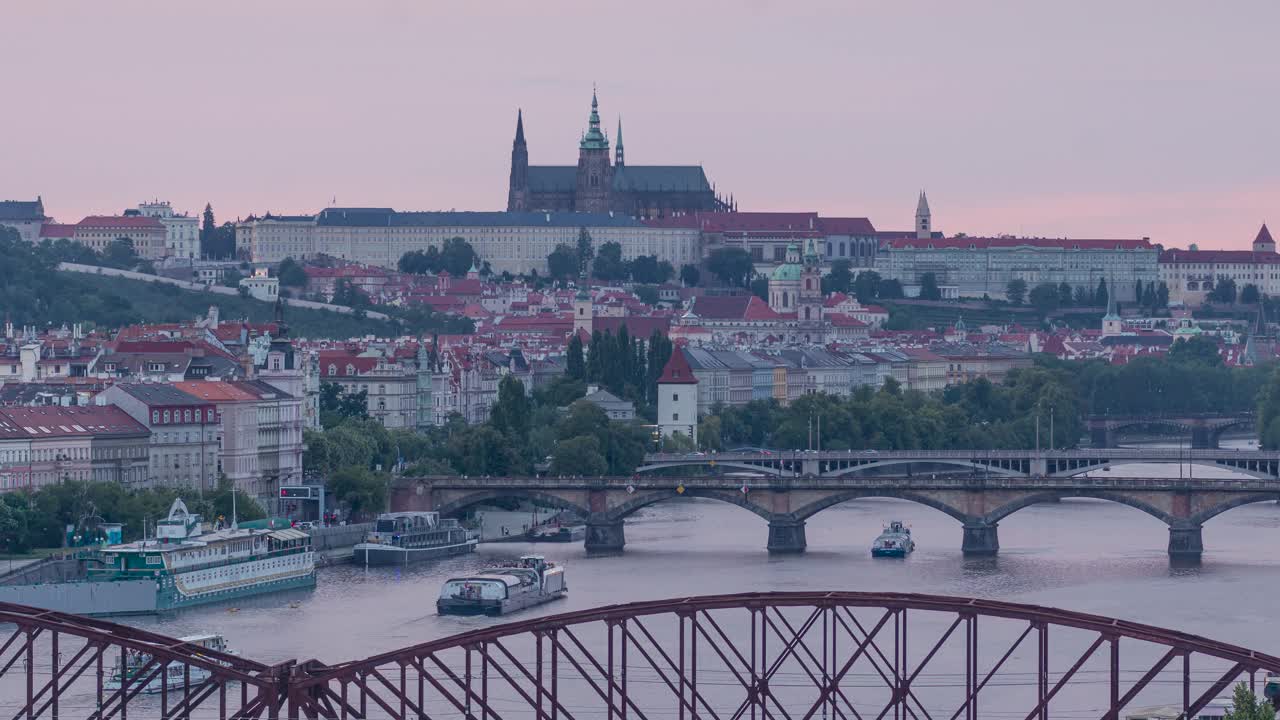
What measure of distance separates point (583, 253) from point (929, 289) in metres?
15.4

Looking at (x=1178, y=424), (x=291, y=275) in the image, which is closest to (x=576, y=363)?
(x=1178, y=424)

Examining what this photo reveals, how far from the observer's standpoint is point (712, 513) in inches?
2488

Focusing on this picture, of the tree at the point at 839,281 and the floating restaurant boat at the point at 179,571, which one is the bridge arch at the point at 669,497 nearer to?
the floating restaurant boat at the point at 179,571

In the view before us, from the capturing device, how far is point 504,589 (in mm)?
43656

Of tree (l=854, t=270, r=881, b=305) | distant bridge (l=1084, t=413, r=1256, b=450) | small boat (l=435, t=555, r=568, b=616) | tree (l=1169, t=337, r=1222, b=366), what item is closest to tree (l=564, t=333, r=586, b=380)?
distant bridge (l=1084, t=413, r=1256, b=450)

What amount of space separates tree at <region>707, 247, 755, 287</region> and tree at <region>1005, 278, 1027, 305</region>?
37.6ft

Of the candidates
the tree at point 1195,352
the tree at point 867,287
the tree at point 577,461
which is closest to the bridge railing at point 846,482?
the tree at point 577,461

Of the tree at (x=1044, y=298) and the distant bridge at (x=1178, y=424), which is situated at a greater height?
the tree at (x=1044, y=298)

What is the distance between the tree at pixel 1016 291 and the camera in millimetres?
151125

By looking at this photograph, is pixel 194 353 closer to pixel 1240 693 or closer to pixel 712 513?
pixel 712 513

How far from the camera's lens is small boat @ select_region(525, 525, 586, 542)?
182 ft

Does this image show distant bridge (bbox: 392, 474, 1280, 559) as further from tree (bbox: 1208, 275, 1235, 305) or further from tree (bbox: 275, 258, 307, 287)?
tree (bbox: 1208, 275, 1235, 305)

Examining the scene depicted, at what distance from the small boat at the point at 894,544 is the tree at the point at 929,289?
99.5 m

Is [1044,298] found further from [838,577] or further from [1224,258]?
[838,577]
